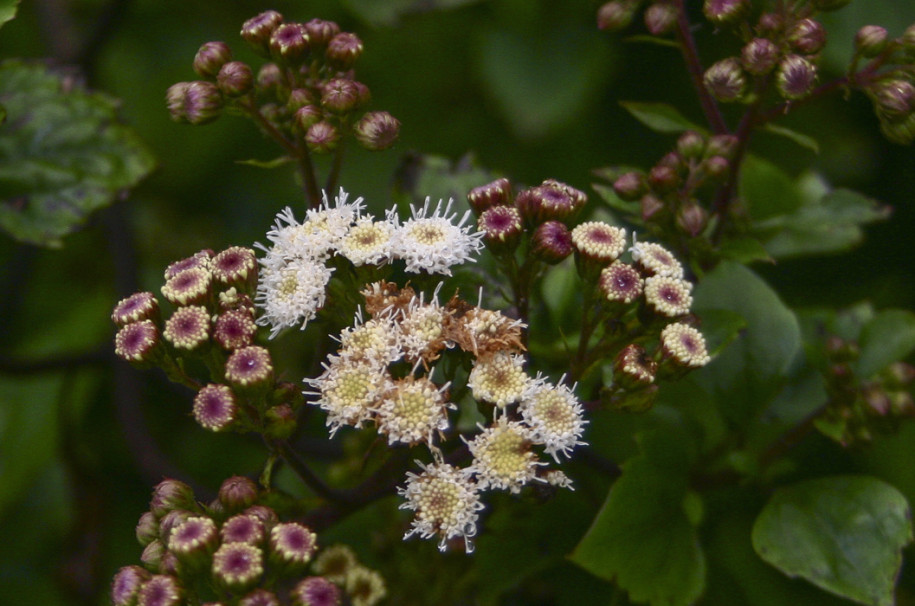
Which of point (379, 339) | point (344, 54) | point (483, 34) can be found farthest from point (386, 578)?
point (483, 34)

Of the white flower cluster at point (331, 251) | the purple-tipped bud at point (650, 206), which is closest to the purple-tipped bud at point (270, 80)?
the white flower cluster at point (331, 251)

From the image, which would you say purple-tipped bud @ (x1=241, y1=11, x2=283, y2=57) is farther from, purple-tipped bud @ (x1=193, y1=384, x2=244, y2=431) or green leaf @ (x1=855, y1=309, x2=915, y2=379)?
green leaf @ (x1=855, y1=309, x2=915, y2=379)

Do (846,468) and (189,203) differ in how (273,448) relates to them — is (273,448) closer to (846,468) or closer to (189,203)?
(846,468)

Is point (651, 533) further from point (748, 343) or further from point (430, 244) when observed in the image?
point (430, 244)

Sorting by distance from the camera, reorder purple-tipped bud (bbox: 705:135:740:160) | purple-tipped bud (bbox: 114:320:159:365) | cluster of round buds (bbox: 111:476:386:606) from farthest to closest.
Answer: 1. purple-tipped bud (bbox: 705:135:740:160)
2. purple-tipped bud (bbox: 114:320:159:365)
3. cluster of round buds (bbox: 111:476:386:606)

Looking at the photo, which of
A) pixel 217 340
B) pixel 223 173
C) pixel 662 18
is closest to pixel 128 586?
pixel 217 340

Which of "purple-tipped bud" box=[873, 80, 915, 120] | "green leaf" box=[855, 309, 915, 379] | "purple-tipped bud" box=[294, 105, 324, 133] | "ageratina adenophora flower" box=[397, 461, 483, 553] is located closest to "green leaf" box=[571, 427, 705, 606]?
"ageratina adenophora flower" box=[397, 461, 483, 553]
